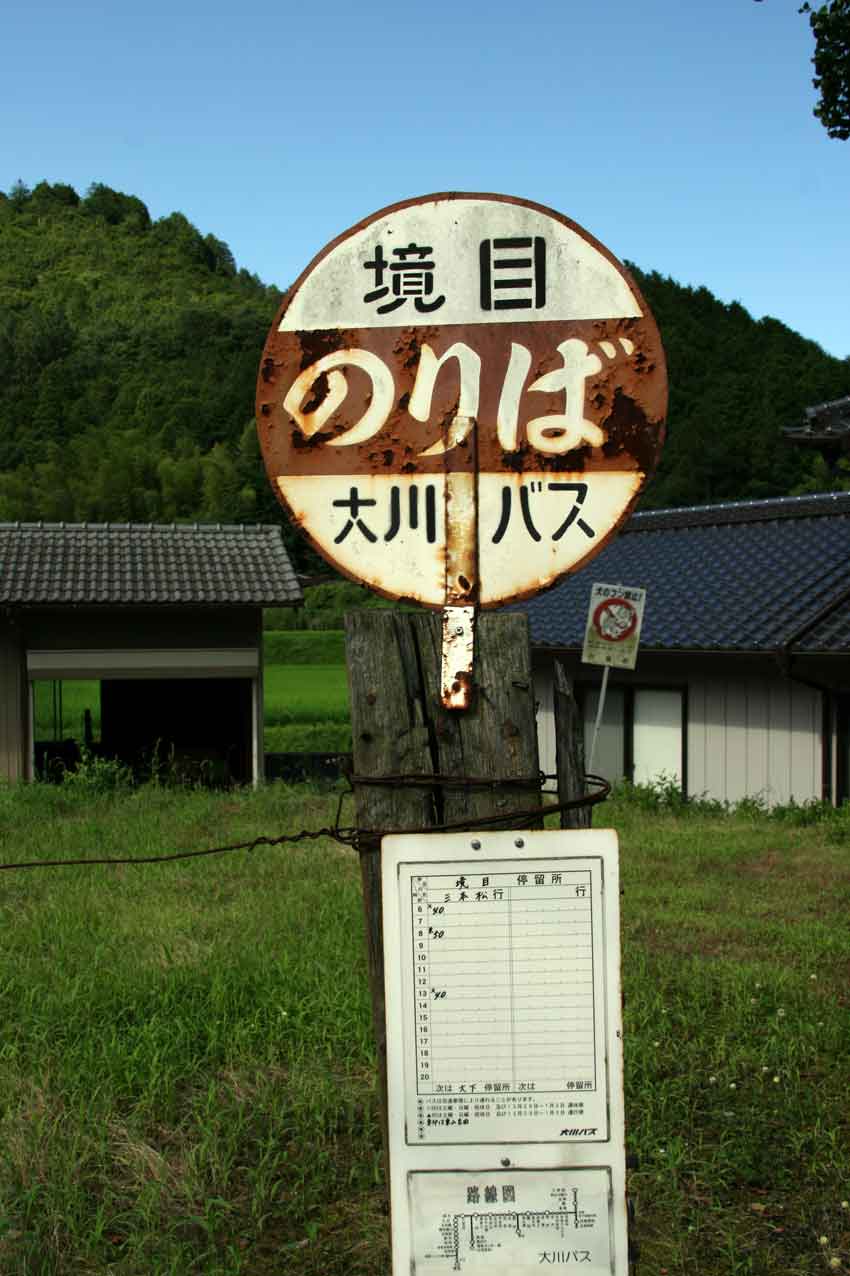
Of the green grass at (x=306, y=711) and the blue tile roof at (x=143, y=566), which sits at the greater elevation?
the blue tile roof at (x=143, y=566)

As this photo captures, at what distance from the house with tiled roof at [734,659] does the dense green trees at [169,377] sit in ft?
49.7

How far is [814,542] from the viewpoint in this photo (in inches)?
551

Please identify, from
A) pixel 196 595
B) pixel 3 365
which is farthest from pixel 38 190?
pixel 196 595

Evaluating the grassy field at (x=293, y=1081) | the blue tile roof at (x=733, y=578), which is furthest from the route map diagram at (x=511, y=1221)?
the blue tile roof at (x=733, y=578)

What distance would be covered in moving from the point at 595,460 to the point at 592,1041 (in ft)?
3.13

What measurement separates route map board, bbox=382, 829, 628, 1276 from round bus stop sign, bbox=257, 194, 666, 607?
462 mm

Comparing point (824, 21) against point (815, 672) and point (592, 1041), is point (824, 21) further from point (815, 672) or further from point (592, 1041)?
point (592, 1041)

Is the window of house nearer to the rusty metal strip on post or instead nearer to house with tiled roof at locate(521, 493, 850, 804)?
house with tiled roof at locate(521, 493, 850, 804)

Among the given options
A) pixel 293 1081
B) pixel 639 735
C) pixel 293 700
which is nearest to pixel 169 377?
pixel 293 700

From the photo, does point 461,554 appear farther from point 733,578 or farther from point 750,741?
point 733,578

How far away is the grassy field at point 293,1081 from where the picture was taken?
3.18 metres

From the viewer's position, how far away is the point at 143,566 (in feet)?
53.4

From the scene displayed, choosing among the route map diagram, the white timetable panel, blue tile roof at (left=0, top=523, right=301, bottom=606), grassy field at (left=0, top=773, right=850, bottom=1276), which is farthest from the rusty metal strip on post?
blue tile roof at (left=0, top=523, right=301, bottom=606)

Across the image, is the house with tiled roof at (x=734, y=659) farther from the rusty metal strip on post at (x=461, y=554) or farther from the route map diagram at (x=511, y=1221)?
the route map diagram at (x=511, y=1221)
